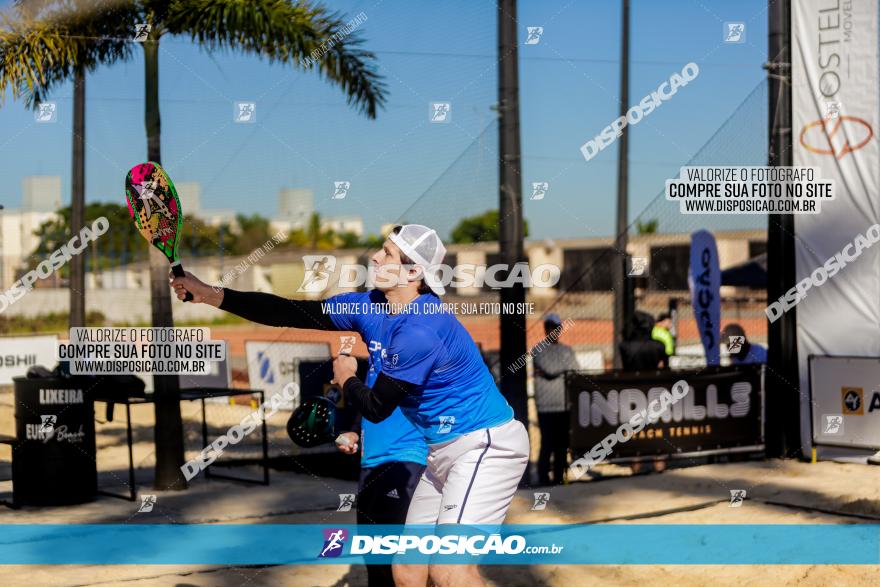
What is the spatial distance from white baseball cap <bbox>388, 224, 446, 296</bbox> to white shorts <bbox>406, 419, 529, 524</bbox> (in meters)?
0.76

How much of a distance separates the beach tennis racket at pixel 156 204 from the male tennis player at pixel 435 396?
2.48 feet

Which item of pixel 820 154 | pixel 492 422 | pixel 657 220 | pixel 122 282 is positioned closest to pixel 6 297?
pixel 657 220

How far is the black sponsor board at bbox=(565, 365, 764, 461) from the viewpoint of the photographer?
1009 cm

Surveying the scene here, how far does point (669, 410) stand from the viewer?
10547mm

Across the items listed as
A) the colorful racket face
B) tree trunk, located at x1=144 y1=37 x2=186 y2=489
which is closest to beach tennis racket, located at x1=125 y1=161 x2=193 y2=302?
the colorful racket face

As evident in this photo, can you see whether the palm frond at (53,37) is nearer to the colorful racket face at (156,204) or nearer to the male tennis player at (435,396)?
the colorful racket face at (156,204)

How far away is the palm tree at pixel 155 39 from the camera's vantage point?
379 inches

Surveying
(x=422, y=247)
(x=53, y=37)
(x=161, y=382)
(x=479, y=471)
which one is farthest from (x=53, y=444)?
(x=479, y=471)

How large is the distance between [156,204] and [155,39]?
454 cm

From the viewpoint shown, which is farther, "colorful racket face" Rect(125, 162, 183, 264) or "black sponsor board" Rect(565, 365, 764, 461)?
"black sponsor board" Rect(565, 365, 764, 461)

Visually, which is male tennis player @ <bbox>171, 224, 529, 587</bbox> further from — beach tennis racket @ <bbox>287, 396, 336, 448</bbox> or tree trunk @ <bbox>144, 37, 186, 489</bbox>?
tree trunk @ <bbox>144, 37, 186, 489</bbox>

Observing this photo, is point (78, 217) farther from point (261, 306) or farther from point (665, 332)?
point (261, 306)

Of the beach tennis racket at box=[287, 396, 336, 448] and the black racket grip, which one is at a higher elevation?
the black racket grip

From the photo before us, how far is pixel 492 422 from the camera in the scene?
487 cm
